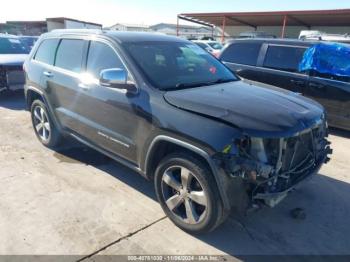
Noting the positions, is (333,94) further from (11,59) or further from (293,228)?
(11,59)

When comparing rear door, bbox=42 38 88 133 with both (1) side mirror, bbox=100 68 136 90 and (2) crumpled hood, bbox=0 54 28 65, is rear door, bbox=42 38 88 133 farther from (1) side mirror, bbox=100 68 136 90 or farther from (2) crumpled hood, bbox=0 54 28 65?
(2) crumpled hood, bbox=0 54 28 65

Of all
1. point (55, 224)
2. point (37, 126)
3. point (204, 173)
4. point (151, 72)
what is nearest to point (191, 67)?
point (151, 72)

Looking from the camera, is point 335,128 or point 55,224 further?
point 335,128

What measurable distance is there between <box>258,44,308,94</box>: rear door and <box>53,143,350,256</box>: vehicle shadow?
2861 mm

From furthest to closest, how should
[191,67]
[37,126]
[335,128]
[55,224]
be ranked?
[335,128]
[37,126]
[191,67]
[55,224]

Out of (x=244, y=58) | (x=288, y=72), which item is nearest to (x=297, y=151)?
(x=288, y=72)

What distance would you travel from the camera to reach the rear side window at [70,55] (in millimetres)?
4441

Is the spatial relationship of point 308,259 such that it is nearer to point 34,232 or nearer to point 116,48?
point 34,232

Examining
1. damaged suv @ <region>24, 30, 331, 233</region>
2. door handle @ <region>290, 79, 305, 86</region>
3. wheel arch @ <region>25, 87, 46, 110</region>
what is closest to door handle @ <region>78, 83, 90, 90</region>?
damaged suv @ <region>24, 30, 331, 233</region>

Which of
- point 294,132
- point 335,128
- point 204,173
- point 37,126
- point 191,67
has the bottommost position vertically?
point 335,128

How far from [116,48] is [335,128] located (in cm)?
527

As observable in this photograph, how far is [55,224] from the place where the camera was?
3.44 metres

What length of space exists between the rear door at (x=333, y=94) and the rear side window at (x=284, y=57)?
454 millimetres

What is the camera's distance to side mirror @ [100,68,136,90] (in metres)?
3.48
